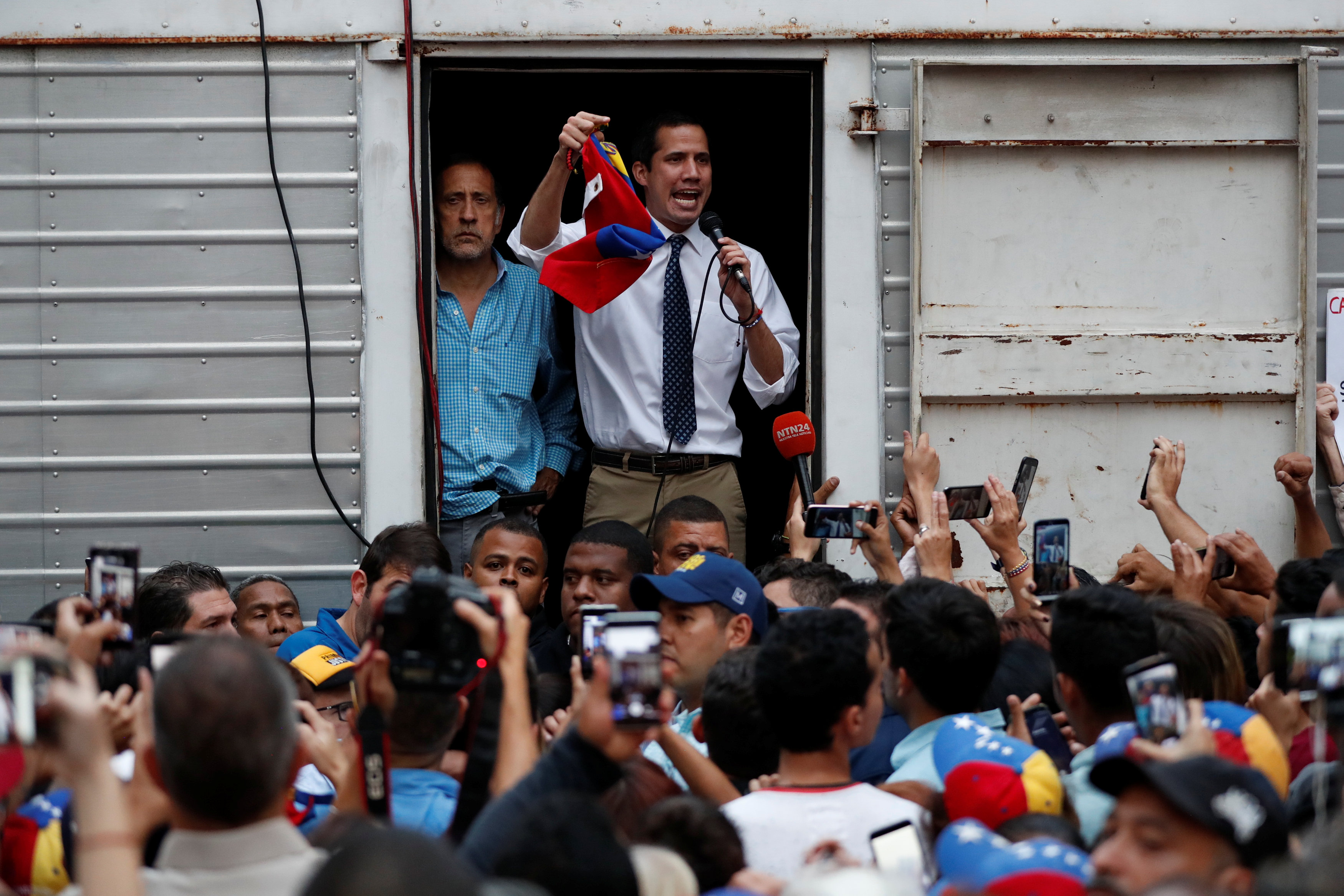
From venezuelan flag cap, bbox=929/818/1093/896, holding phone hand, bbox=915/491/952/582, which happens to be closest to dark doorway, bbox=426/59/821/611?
holding phone hand, bbox=915/491/952/582

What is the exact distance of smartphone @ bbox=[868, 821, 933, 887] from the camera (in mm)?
2154

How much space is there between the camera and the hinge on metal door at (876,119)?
15.9 ft

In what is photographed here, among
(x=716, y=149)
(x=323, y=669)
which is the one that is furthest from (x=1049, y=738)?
(x=716, y=149)

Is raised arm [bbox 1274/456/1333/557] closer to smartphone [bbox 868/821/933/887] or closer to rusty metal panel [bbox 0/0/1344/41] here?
rusty metal panel [bbox 0/0/1344/41]

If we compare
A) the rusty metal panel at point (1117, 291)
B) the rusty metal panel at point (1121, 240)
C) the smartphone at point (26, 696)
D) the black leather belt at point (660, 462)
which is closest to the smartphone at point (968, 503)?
the rusty metal panel at point (1117, 291)

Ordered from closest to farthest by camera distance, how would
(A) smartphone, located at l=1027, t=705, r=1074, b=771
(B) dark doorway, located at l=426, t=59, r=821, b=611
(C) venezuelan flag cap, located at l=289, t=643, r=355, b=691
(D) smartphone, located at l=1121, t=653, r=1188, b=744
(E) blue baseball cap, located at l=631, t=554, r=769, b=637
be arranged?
(D) smartphone, located at l=1121, t=653, r=1188, b=744, (A) smartphone, located at l=1027, t=705, r=1074, b=771, (E) blue baseball cap, located at l=631, t=554, r=769, b=637, (C) venezuelan flag cap, located at l=289, t=643, r=355, b=691, (B) dark doorway, located at l=426, t=59, r=821, b=611

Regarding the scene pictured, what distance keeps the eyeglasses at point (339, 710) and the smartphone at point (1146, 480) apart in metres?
2.71

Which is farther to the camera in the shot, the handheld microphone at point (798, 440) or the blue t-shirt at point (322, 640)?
the handheld microphone at point (798, 440)

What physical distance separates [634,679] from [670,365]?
11.2 ft

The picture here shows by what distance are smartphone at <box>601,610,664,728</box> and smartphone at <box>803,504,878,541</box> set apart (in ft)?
7.14

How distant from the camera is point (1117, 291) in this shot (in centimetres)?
493

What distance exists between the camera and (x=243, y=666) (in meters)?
1.95

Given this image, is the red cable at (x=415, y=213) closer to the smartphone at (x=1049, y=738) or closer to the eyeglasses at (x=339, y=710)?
the eyeglasses at (x=339, y=710)

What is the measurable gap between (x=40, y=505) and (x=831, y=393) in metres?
2.86
